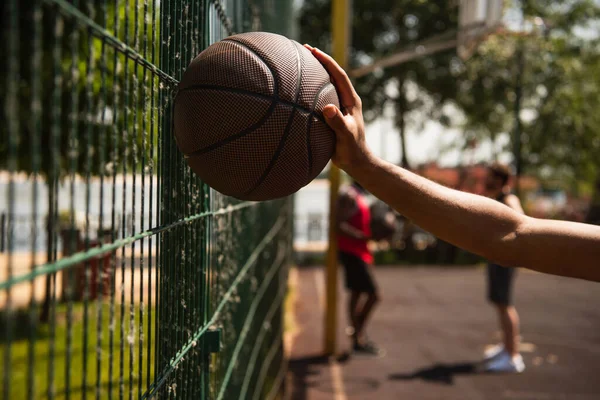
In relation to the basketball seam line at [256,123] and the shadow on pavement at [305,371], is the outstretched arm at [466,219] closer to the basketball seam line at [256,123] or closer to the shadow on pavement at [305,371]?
the basketball seam line at [256,123]

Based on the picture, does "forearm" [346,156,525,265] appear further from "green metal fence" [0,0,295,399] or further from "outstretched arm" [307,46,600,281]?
"green metal fence" [0,0,295,399]

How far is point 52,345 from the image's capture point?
100 cm

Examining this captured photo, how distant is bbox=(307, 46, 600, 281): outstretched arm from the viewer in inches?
70.7

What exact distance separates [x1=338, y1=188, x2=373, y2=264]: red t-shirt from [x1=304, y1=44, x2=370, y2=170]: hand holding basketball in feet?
17.4

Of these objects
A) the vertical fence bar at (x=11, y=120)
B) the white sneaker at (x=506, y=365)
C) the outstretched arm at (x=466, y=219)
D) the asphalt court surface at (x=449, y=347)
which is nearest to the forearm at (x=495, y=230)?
the outstretched arm at (x=466, y=219)

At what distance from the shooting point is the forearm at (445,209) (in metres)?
1.80

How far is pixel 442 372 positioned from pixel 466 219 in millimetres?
5270

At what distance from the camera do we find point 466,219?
1.89 m

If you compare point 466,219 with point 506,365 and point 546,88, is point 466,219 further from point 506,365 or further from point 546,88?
point 546,88

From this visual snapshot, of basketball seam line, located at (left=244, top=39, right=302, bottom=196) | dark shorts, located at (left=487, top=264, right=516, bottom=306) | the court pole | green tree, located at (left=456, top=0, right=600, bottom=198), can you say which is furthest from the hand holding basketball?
green tree, located at (left=456, top=0, right=600, bottom=198)

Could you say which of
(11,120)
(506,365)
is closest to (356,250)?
(506,365)

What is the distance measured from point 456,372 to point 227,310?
464 centimetres

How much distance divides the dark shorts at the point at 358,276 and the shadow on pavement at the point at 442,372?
1.02m

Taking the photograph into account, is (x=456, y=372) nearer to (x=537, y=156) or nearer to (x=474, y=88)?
(x=474, y=88)
